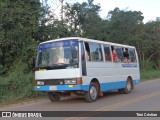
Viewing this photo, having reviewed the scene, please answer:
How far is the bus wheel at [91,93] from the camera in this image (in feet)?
44.4

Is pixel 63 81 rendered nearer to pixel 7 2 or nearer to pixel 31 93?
pixel 31 93

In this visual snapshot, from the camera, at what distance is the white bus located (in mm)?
12969

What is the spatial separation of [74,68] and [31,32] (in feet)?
29.8

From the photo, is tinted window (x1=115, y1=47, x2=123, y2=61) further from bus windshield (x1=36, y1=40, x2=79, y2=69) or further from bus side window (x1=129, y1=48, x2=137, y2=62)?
bus windshield (x1=36, y1=40, x2=79, y2=69)

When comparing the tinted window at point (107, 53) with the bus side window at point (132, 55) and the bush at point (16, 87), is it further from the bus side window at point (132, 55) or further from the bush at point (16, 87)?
the bush at point (16, 87)

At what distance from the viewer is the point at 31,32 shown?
69.8 ft

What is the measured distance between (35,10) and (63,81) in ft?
33.0

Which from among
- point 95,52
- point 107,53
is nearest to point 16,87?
point 95,52

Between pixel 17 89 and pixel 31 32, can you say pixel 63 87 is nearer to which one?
pixel 17 89

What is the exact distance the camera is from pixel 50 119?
9922 millimetres

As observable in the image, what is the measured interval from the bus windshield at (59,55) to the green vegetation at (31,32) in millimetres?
→ 2739

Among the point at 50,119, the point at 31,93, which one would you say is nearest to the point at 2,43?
the point at 31,93

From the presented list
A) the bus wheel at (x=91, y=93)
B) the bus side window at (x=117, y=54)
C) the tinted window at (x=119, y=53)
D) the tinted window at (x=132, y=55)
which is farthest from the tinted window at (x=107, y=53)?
the tinted window at (x=132, y=55)

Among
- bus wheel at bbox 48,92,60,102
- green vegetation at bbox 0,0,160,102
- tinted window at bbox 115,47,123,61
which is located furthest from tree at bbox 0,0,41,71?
bus wheel at bbox 48,92,60,102
